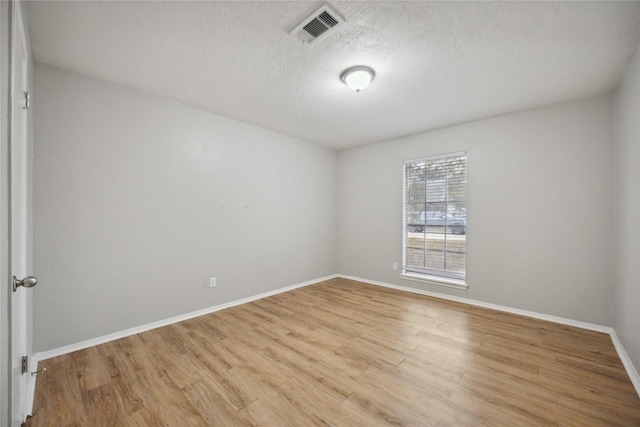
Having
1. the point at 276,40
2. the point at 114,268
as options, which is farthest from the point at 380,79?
the point at 114,268

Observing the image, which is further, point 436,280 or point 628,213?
point 436,280

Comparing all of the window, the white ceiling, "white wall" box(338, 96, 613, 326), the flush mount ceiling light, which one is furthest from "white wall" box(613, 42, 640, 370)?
the flush mount ceiling light

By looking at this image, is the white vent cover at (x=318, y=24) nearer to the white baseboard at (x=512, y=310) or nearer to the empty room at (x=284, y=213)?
the empty room at (x=284, y=213)

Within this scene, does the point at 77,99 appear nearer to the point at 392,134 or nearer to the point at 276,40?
the point at 276,40

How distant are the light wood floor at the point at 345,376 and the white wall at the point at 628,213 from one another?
35 cm

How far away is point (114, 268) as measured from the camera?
2.64 meters

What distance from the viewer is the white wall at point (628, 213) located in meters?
2.05

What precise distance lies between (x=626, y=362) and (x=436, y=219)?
236 cm

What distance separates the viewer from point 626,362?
216 cm

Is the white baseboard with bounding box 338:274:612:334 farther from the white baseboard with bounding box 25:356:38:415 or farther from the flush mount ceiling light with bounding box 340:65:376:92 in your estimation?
the white baseboard with bounding box 25:356:38:415

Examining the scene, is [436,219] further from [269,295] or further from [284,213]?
[269,295]

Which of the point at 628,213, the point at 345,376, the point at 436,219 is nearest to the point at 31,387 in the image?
the point at 345,376

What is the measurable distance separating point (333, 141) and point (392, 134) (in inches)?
42.6

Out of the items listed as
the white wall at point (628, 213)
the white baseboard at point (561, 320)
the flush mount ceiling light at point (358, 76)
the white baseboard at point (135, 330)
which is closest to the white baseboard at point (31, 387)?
the white baseboard at point (135, 330)
